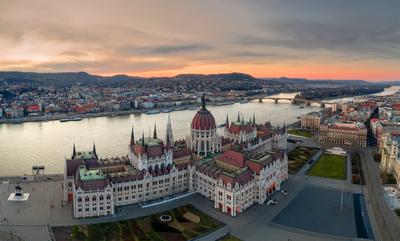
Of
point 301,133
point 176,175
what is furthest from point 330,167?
point 301,133

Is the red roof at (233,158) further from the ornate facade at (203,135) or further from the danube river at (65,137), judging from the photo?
the danube river at (65,137)

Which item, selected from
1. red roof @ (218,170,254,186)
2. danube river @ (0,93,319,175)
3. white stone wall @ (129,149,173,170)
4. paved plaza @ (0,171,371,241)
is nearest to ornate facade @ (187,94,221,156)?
white stone wall @ (129,149,173,170)

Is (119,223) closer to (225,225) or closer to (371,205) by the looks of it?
(225,225)

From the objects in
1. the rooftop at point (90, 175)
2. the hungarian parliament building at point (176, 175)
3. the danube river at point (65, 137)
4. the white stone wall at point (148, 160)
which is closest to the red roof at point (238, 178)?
the hungarian parliament building at point (176, 175)

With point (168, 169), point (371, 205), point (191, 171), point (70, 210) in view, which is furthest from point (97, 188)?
point (371, 205)

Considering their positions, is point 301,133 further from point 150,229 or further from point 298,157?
point 150,229
